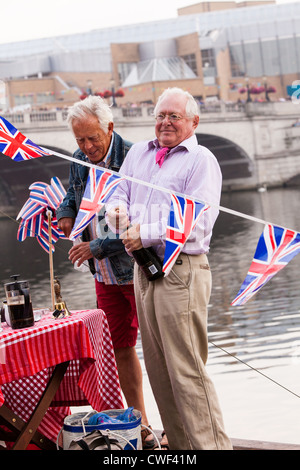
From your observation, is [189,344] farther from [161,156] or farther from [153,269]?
[161,156]

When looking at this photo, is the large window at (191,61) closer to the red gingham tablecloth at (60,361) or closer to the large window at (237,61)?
the large window at (237,61)

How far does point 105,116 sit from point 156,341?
0.85 m

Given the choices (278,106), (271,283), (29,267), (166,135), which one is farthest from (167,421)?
(278,106)

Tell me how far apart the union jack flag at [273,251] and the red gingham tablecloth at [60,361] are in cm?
49

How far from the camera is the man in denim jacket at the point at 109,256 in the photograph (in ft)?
9.51

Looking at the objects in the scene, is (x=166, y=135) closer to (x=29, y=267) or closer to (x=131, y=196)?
(x=131, y=196)

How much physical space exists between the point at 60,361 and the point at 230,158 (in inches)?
1526

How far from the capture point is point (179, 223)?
247cm

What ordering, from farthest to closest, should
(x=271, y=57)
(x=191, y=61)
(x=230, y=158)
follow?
1. (x=271, y=57)
2. (x=191, y=61)
3. (x=230, y=158)

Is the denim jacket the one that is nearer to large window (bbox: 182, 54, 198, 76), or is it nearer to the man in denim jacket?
the man in denim jacket

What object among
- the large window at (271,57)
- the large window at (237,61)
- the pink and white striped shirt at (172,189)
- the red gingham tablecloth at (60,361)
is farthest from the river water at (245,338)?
the large window at (237,61)

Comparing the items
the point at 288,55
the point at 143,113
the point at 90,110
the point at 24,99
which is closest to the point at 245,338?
the point at 90,110

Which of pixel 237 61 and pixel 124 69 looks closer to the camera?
pixel 124 69
